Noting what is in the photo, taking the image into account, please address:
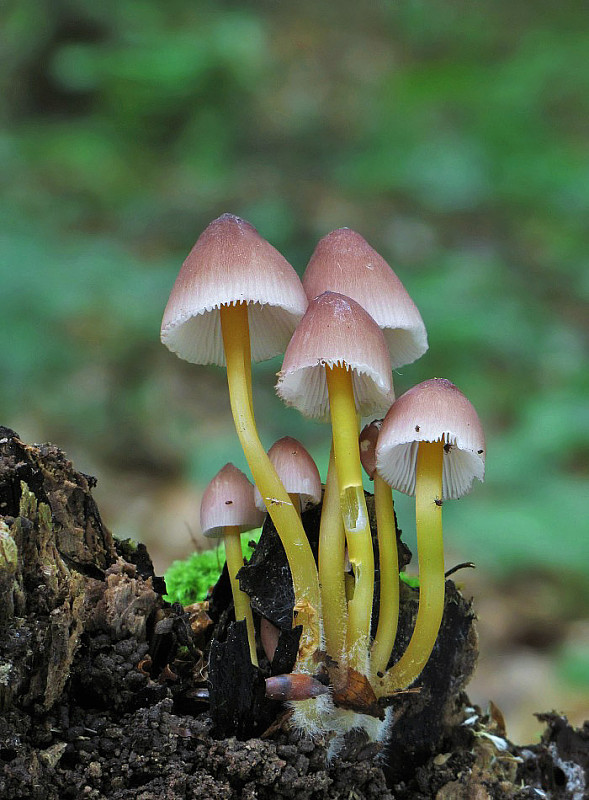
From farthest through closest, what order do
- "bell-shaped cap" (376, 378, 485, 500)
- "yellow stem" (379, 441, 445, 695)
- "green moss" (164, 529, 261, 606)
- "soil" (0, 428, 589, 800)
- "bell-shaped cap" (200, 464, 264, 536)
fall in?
"green moss" (164, 529, 261, 606)
"bell-shaped cap" (200, 464, 264, 536)
"yellow stem" (379, 441, 445, 695)
"bell-shaped cap" (376, 378, 485, 500)
"soil" (0, 428, 589, 800)

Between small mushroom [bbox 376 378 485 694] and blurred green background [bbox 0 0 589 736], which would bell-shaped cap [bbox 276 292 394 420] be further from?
blurred green background [bbox 0 0 589 736]

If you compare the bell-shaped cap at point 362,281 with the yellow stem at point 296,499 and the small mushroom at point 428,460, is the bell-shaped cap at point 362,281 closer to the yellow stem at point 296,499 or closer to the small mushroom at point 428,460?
the small mushroom at point 428,460

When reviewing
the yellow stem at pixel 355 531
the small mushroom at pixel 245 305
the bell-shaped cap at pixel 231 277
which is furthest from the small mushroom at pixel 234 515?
the bell-shaped cap at pixel 231 277

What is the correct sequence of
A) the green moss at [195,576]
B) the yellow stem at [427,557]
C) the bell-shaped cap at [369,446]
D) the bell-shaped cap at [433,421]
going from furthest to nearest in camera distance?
the green moss at [195,576], the bell-shaped cap at [369,446], the yellow stem at [427,557], the bell-shaped cap at [433,421]

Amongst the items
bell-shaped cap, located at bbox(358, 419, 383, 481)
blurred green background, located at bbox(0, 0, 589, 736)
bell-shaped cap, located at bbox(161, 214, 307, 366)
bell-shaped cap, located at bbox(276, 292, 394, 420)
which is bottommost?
bell-shaped cap, located at bbox(358, 419, 383, 481)

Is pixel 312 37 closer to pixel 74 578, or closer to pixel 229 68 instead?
pixel 229 68

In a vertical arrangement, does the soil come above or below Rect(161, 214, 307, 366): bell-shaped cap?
below

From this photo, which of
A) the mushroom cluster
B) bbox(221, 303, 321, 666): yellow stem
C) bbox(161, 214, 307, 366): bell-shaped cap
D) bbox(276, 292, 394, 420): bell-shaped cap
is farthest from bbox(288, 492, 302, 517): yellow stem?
bbox(161, 214, 307, 366): bell-shaped cap
